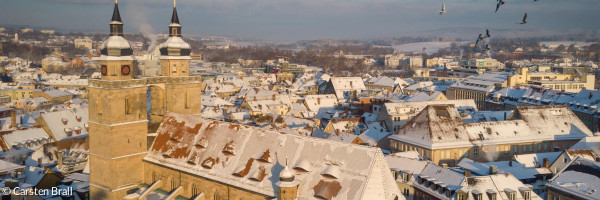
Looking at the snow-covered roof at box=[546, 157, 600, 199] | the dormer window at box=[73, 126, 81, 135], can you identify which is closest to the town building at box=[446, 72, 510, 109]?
the snow-covered roof at box=[546, 157, 600, 199]

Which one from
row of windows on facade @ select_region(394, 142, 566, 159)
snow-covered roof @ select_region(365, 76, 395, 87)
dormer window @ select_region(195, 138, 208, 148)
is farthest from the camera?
snow-covered roof @ select_region(365, 76, 395, 87)

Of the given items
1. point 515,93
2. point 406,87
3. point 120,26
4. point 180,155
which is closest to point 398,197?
point 180,155

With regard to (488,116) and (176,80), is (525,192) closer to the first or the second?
(176,80)

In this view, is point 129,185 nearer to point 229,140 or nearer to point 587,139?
point 229,140

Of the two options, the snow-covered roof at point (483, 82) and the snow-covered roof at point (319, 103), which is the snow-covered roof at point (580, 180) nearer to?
the snow-covered roof at point (319, 103)

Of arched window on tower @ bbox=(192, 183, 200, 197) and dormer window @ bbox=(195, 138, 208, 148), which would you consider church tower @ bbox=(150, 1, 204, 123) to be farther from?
arched window on tower @ bbox=(192, 183, 200, 197)

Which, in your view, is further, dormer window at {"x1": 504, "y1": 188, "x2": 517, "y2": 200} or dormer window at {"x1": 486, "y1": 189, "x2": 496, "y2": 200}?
dormer window at {"x1": 504, "y1": 188, "x2": 517, "y2": 200}

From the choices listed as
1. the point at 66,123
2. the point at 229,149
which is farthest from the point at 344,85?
the point at 229,149

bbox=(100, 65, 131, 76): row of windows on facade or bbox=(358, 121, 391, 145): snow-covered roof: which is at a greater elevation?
bbox=(100, 65, 131, 76): row of windows on facade
